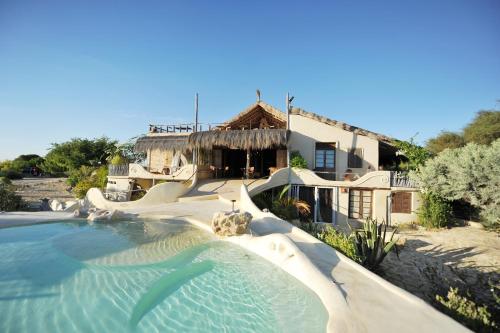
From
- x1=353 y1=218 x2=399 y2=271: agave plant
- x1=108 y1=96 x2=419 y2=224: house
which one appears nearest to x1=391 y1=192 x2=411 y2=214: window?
x1=108 y1=96 x2=419 y2=224: house

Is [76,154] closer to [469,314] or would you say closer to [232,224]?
[232,224]

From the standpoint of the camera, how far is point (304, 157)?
60.4ft

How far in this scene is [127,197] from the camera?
655 inches

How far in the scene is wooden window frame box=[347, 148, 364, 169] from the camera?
1747 cm

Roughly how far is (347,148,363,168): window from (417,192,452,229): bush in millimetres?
4648

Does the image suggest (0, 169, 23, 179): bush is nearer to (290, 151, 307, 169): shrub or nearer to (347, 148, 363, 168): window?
(290, 151, 307, 169): shrub

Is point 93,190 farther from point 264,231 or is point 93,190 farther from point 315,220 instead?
point 315,220

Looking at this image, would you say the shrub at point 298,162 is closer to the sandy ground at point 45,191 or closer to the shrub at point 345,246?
the shrub at point 345,246

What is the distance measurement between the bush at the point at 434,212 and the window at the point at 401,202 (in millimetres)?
958

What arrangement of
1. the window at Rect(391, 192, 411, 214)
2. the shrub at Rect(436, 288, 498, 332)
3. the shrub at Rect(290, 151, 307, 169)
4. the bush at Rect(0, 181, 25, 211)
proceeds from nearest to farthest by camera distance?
1. the shrub at Rect(436, 288, 498, 332)
2. the window at Rect(391, 192, 411, 214)
3. the bush at Rect(0, 181, 25, 211)
4. the shrub at Rect(290, 151, 307, 169)

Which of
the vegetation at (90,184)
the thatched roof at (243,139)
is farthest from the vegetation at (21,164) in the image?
the thatched roof at (243,139)

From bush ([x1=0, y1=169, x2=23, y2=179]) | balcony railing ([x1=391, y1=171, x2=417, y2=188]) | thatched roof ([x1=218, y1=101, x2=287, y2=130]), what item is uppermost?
thatched roof ([x1=218, y1=101, x2=287, y2=130])

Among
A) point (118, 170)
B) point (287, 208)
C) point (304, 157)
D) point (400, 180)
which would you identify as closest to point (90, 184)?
point (118, 170)

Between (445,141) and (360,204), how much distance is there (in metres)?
19.1
